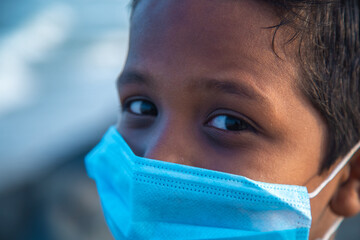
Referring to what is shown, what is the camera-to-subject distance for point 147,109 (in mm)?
1499

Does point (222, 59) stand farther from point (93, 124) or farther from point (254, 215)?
point (93, 124)

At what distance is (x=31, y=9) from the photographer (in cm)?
492

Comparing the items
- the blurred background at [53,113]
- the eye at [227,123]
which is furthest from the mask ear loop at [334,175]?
the blurred background at [53,113]

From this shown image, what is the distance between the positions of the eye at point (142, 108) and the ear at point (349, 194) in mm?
768

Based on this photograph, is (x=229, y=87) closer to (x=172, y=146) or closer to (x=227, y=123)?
(x=227, y=123)

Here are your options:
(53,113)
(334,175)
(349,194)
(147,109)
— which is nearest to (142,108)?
(147,109)

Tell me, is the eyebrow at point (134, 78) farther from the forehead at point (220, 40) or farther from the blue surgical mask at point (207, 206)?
the blue surgical mask at point (207, 206)

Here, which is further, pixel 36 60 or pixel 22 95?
pixel 36 60

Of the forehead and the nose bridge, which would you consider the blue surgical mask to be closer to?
the nose bridge

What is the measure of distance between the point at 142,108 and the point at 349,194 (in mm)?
870

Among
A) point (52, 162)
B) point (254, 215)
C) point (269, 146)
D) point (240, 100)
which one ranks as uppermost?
point (240, 100)

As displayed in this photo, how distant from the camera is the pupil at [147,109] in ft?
4.87

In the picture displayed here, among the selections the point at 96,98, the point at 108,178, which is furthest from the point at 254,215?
the point at 96,98

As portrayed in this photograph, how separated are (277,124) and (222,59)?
0.28 m
